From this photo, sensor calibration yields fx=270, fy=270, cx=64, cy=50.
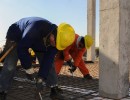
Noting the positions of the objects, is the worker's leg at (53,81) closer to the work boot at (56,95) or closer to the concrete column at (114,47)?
the work boot at (56,95)

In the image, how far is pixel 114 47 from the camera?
4.70 m

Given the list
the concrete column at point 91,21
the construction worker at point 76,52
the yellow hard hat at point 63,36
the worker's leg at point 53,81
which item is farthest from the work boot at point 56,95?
the concrete column at point 91,21

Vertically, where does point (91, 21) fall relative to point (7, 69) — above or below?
above

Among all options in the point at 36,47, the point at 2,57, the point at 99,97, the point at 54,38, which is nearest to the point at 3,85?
the point at 2,57

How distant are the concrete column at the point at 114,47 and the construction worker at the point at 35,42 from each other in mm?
910

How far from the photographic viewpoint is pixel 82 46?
265 inches

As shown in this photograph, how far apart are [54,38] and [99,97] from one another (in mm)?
1584

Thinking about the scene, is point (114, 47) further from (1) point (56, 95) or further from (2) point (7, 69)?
(2) point (7, 69)

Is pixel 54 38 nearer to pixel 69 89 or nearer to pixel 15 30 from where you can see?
pixel 15 30

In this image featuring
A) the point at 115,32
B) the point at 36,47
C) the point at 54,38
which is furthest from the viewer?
the point at 115,32

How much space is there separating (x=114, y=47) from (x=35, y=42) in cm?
142

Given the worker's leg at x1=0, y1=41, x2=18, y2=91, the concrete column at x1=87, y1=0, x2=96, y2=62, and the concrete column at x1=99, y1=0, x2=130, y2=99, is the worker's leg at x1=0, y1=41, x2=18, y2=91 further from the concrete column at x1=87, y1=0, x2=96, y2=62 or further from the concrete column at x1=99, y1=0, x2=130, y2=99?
the concrete column at x1=87, y1=0, x2=96, y2=62

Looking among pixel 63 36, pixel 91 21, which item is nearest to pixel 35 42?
pixel 63 36

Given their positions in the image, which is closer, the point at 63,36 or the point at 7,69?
the point at 63,36
